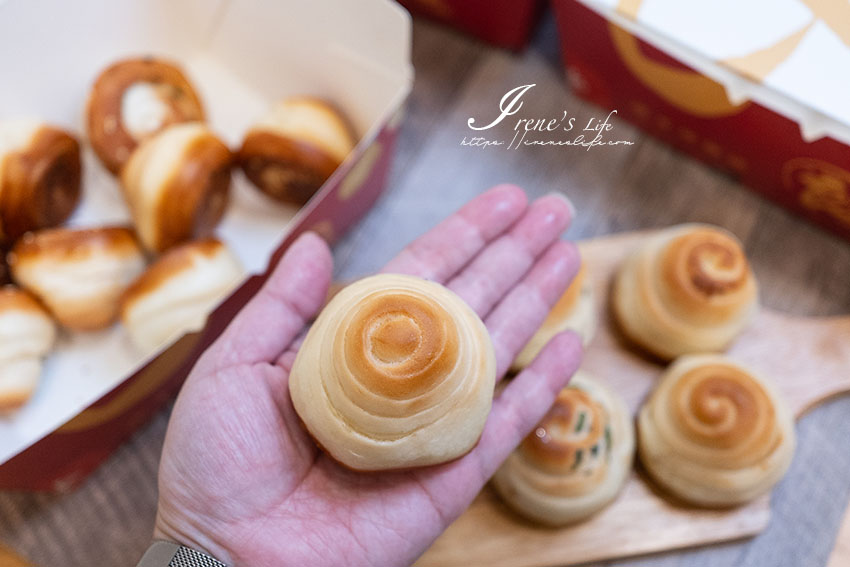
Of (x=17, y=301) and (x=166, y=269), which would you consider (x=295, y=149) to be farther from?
(x=17, y=301)

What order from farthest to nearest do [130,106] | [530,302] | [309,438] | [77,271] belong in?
[130,106]
[77,271]
[530,302]
[309,438]

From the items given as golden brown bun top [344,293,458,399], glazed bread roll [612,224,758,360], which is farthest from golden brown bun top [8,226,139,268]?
glazed bread roll [612,224,758,360]

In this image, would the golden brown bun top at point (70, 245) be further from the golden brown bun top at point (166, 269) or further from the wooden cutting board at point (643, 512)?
the wooden cutting board at point (643, 512)

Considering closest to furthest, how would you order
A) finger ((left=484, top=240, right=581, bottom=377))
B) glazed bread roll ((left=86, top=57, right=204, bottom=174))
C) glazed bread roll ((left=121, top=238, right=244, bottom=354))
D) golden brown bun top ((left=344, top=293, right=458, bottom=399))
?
golden brown bun top ((left=344, top=293, right=458, bottom=399))
finger ((left=484, top=240, right=581, bottom=377))
glazed bread roll ((left=121, top=238, right=244, bottom=354))
glazed bread roll ((left=86, top=57, right=204, bottom=174))

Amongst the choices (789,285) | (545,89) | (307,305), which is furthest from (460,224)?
(789,285)

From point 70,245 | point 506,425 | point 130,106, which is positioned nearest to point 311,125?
point 130,106

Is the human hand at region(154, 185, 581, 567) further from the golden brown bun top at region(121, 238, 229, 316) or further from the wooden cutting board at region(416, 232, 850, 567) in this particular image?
the golden brown bun top at region(121, 238, 229, 316)
